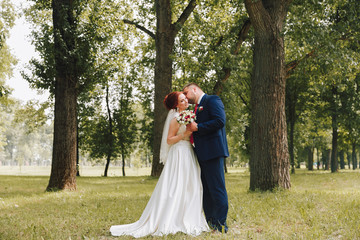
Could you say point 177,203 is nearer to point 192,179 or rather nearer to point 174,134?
point 192,179

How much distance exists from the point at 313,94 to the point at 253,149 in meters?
20.8

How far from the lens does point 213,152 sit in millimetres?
5199

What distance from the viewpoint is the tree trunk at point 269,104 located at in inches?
380

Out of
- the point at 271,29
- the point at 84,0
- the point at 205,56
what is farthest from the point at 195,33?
the point at 271,29

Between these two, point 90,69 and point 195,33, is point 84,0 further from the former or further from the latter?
point 195,33

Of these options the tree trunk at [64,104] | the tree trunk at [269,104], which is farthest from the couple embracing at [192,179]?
the tree trunk at [64,104]

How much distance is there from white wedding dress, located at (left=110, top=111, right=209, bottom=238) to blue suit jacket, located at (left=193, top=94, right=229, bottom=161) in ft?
1.12

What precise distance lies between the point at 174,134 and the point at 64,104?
25.2 feet

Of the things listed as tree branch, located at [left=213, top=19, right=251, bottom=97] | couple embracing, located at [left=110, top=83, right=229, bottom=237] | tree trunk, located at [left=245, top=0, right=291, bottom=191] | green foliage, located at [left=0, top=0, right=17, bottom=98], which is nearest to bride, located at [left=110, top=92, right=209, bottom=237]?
couple embracing, located at [left=110, top=83, right=229, bottom=237]

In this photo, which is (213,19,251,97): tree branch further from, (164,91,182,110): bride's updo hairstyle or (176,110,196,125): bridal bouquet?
(176,110,196,125): bridal bouquet

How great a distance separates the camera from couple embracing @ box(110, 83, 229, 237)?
17.0ft

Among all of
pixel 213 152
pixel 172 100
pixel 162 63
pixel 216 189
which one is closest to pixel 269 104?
pixel 172 100

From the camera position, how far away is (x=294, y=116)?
91.5 feet

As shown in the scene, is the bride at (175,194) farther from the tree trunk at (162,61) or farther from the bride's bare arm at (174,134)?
the tree trunk at (162,61)
